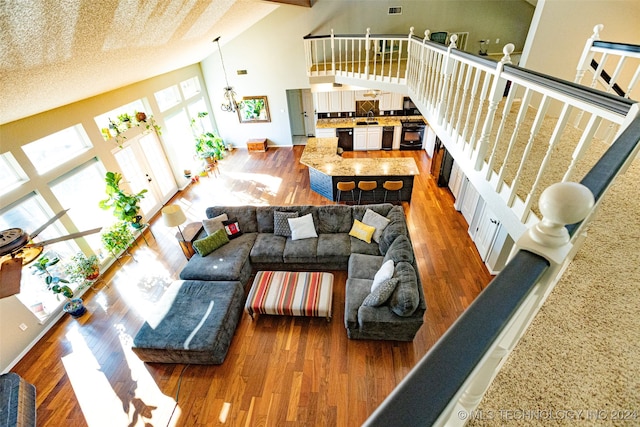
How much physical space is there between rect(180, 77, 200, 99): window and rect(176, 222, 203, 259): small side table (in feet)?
16.1

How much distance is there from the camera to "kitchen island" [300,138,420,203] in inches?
249

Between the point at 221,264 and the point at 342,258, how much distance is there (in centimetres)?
203

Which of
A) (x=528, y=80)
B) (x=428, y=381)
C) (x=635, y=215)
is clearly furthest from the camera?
(x=528, y=80)

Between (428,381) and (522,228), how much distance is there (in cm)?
202

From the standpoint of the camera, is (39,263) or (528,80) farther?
(39,263)

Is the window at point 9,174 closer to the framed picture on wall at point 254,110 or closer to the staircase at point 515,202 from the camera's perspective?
the staircase at point 515,202

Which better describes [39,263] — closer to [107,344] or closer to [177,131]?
[107,344]

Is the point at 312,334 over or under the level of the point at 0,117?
under

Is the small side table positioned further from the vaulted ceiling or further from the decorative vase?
the vaulted ceiling

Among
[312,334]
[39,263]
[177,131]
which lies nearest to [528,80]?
[312,334]

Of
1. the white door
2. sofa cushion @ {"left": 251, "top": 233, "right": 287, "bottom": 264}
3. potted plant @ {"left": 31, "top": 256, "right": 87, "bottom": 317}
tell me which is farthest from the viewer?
the white door

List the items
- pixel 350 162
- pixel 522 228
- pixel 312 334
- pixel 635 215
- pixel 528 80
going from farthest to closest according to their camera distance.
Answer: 1. pixel 350 162
2. pixel 312 334
3. pixel 522 228
4. pixel 528 80
5. pixel 635 215

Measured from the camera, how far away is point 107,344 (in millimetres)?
4195

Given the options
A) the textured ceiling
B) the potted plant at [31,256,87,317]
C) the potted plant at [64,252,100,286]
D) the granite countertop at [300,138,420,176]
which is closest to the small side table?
the potted plant at [64,252,100,286]
